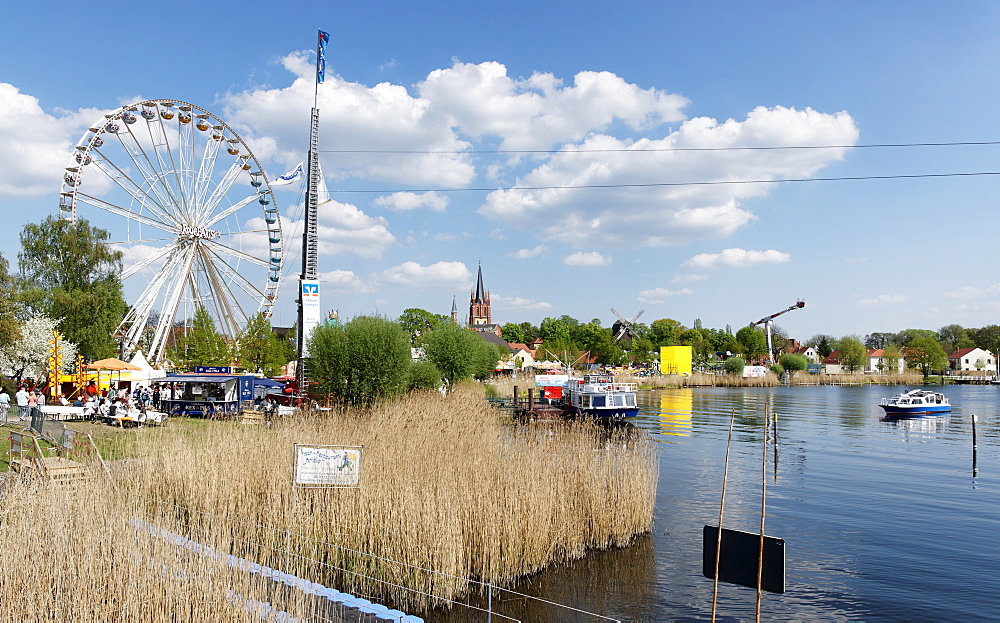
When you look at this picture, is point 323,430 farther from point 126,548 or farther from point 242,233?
point 242,233

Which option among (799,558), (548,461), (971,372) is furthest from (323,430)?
(971,372)

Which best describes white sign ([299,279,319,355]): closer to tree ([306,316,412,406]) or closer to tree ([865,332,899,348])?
tree ([306,316,412,406])

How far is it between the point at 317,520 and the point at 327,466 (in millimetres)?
1182

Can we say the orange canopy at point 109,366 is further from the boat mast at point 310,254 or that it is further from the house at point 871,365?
the house at point 871,365

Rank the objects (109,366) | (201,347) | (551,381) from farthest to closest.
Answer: (551,381), (201,347), (109,366)

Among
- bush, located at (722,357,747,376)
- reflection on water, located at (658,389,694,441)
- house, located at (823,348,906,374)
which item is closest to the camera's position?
reflection on water, located at (658,389,694,441)

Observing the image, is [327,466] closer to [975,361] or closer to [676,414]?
[676,414]

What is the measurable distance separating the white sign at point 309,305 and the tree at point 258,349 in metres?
17.2

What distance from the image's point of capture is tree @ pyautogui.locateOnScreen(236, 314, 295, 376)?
151 ft

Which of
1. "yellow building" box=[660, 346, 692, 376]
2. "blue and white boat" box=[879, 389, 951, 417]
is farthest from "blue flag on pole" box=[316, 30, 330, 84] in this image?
"yellow building" box=[660, 346, 692, 376]

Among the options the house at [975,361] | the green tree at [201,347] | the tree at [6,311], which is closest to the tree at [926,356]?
the house at [975,361]

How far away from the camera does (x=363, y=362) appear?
26000 millimetres

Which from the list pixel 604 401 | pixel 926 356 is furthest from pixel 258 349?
pixel 926 356

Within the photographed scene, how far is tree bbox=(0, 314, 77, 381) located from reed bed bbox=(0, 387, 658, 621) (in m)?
24.9
